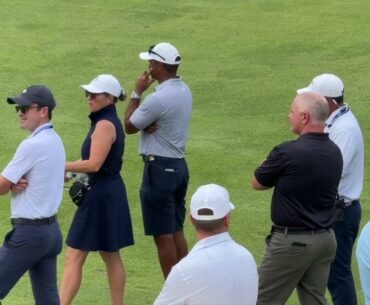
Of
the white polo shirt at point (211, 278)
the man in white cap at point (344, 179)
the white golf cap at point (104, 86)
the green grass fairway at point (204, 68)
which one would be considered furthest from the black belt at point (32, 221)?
the man in white cap at point (344, 179)

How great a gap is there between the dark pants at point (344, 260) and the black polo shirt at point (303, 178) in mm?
718

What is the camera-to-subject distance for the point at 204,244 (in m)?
5.82

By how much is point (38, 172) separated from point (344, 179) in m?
2.38

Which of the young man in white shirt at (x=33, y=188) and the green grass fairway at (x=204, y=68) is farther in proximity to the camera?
the green grass fairway at (x=204, y=68)

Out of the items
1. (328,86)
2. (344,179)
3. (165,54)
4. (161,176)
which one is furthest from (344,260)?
(165,54)

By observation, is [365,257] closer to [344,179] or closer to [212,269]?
[212,269]

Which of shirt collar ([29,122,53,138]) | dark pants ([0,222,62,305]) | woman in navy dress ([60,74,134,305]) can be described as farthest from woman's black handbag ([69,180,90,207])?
shirt collar ([29,122,53,138])

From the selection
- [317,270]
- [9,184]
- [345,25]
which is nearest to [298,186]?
[317,270]

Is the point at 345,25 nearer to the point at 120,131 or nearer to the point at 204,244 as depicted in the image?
the point at 120,131

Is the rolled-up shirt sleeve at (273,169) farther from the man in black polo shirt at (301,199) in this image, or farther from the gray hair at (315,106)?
the gray hair at (315,106)

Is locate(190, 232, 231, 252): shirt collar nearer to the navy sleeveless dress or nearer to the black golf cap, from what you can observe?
the black golf cap

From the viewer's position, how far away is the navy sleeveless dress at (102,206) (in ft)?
27.3

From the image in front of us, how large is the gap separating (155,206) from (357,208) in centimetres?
179

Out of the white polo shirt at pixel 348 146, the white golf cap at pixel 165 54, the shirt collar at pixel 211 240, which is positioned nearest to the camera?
the shirt collar at pixel 211 240
